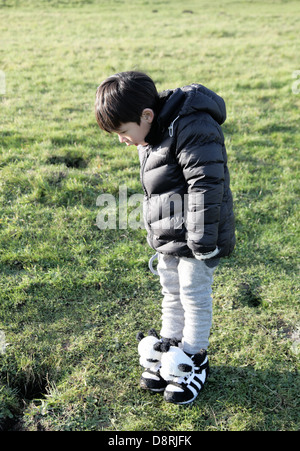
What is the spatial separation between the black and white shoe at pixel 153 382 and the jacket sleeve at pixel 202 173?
3.36 ft

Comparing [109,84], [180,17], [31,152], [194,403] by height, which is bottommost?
[194,403]

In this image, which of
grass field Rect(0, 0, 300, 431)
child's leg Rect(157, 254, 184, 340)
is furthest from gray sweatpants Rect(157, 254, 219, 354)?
grass field Rect(0, 0, 300, 431)

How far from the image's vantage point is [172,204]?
106 inches

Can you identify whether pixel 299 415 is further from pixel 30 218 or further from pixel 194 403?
pixel 30 218

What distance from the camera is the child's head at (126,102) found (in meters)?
2.41

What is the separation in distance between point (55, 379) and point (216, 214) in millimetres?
1714

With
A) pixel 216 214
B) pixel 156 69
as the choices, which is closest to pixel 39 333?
pixel 216 214

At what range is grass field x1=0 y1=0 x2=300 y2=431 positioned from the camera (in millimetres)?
2895

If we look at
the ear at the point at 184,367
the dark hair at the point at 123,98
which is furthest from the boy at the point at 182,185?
the ear at the point at 184,367

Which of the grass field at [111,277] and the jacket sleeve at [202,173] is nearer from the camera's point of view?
the jacket sleeve at [202,173]

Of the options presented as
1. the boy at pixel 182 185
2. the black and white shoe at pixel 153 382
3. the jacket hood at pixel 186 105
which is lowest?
the black and white shoe at pixel 153 382

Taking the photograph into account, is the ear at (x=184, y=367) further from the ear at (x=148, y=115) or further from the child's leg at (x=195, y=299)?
→ the ear at (x=148, y=115)

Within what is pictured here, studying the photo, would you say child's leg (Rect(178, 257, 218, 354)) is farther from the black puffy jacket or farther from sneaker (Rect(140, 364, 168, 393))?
sneaker (Rect(140, 364, 168, 393))

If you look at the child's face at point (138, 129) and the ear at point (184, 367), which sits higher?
the child's face at point (138, 129)
